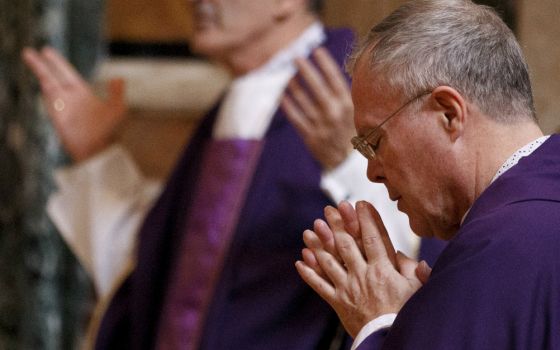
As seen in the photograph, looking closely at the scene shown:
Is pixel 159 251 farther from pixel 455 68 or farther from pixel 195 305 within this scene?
pixel 455 68

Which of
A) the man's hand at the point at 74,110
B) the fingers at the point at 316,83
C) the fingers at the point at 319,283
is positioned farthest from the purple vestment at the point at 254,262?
the fingers at the point at 319,283

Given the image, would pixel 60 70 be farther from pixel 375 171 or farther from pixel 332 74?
pixel 375 171

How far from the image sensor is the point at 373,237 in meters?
1.94

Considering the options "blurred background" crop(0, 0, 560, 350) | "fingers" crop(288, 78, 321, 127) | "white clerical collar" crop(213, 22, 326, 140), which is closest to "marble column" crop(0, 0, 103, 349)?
"blurred background" crop(0, 0, 560, 350)

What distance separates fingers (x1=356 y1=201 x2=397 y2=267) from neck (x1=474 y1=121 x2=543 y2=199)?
198 mm

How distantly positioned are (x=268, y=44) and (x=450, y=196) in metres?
1.43

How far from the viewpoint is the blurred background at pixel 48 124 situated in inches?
166

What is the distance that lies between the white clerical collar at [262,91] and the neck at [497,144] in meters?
1.38

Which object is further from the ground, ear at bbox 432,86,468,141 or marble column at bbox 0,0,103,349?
ear at bbox 432,86,468,141

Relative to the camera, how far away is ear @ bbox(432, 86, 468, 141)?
179 centimetres

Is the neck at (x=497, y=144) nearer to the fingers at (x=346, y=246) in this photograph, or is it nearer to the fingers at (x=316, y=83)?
Answer: the fingers at (x=346, y=246)

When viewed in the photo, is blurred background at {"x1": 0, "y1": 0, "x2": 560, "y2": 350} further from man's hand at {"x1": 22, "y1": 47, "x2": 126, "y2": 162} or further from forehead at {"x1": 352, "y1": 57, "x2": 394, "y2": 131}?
forehead at {"x1": 352, "y1": 57, "x2": 394, "y2": 131}

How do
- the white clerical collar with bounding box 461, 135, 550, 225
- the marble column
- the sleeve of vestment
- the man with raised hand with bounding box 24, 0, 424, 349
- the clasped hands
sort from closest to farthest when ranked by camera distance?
the white clerical collar with bounding box 461, 135, 550, 225 → the clasped hands → the man with raised hand with bounding box 24, 0, 424, 349 → the sleeve of vestment → the marble column

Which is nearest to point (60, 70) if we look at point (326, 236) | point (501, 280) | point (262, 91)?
A: point (262, 91)
